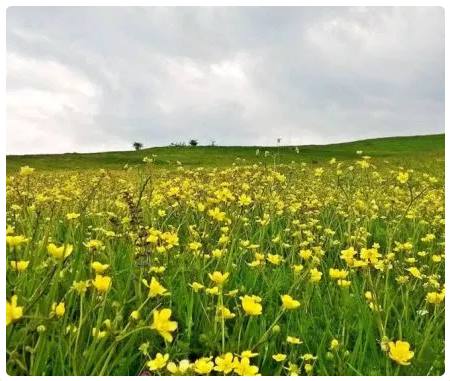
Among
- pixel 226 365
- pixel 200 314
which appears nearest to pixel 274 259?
pixel 200 314

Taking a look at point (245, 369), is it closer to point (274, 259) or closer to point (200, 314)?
point (200, 314)

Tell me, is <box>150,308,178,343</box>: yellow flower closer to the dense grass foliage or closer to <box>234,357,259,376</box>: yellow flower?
the dense grass foliage

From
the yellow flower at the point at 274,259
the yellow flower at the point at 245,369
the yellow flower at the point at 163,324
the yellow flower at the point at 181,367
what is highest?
the yellow flower at the point at 163,324

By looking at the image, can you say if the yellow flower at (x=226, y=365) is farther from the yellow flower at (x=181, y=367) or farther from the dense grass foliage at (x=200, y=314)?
the yellow flower at (x=181, y=367)

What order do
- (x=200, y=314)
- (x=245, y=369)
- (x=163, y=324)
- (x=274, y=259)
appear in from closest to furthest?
(x=163, y=324)
(x=245, y=369)
(x=200, y=314)
(x=274, y=259)

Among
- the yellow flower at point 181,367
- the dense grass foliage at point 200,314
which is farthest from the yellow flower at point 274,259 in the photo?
the yellow flower at point 181,367

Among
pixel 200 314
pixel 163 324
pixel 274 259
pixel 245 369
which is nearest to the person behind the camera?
pixel 163 324

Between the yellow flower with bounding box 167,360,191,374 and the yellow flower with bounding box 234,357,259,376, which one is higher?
the yellow flower with bounding box 167,360,191,374

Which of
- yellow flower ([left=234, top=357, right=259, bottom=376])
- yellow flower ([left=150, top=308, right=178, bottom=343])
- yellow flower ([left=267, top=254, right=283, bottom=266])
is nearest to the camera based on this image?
yellow flower ([left=150, top=308, right=178, bottom=343])

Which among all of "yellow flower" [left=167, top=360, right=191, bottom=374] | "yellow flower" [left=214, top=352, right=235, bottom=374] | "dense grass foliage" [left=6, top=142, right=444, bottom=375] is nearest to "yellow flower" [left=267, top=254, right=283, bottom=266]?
"dense grass foliage" [left=6, top=142, right=444, bottom=375]

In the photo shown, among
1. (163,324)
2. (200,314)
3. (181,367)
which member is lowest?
(200,314)

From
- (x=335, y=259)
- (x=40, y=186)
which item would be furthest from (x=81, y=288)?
(x=40, y=186)

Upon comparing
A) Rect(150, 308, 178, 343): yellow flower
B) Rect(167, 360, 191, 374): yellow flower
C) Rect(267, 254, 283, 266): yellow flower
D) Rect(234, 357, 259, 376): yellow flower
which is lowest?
Rect(234, 357, 259, 376): yellow flower

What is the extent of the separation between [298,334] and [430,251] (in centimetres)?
231
